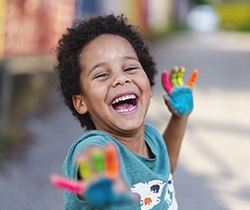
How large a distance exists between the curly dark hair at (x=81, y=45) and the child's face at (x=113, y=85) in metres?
0.04

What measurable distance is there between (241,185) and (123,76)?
3.19 m

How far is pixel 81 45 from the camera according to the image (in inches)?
94.1

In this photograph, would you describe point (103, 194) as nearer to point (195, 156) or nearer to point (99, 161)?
point (99, 161)

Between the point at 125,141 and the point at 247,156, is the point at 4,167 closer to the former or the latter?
the point at 247,156

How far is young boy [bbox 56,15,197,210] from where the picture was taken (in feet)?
7.07

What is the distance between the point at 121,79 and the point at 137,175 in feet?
1.13

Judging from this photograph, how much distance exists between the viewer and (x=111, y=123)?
2223 mm

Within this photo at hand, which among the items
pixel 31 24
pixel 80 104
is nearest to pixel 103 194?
pixel 80 104

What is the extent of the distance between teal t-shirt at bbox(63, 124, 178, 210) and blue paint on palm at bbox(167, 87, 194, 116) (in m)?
0.44

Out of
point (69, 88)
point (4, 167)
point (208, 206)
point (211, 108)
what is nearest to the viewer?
point (69, 88)

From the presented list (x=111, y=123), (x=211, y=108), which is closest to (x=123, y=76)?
(x=111, y=123)

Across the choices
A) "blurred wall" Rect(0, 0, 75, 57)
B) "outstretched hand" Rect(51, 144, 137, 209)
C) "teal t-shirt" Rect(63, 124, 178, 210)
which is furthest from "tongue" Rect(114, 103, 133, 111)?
"blurred wall" Rect(0, 0, 75, 57)

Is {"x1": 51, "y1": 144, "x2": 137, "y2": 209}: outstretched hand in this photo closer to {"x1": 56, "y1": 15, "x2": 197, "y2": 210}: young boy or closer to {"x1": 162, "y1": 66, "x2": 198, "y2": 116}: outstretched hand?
{"x1": 56, "y1": 15, "x2": 197, "y2": 210}: young boy

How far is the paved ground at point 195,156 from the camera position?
474cm
